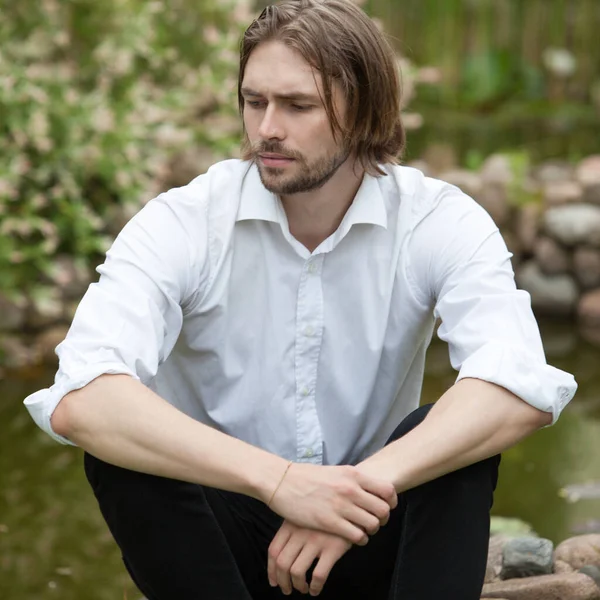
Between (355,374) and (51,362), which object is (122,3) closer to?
(51,362)

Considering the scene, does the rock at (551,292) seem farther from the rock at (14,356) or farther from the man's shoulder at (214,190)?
the man's shoulder at (214,190)

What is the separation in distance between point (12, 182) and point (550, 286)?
2371 millimetres

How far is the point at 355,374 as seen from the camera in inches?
87.2

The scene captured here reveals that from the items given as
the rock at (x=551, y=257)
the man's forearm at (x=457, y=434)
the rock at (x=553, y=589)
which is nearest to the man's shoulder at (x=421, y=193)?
the man's forearm at (x=457, y=434)

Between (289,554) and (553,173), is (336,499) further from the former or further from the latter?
(553,173)

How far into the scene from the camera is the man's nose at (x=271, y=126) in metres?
2.06

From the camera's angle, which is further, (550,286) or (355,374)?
(550,286)

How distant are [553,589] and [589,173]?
142 inches

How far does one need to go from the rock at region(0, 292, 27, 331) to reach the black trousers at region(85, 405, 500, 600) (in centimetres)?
269

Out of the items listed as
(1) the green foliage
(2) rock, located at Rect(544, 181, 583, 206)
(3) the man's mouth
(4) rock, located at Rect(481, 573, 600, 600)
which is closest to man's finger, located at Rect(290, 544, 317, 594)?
(4) rock, located at Rect(481, 573, 600, 600)

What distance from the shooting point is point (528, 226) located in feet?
17.8

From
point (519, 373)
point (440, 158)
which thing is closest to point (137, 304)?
point (519, 373)

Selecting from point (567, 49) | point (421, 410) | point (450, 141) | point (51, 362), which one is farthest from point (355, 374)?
point (567, 49)

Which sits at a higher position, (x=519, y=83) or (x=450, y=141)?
(x=519, y=83)
